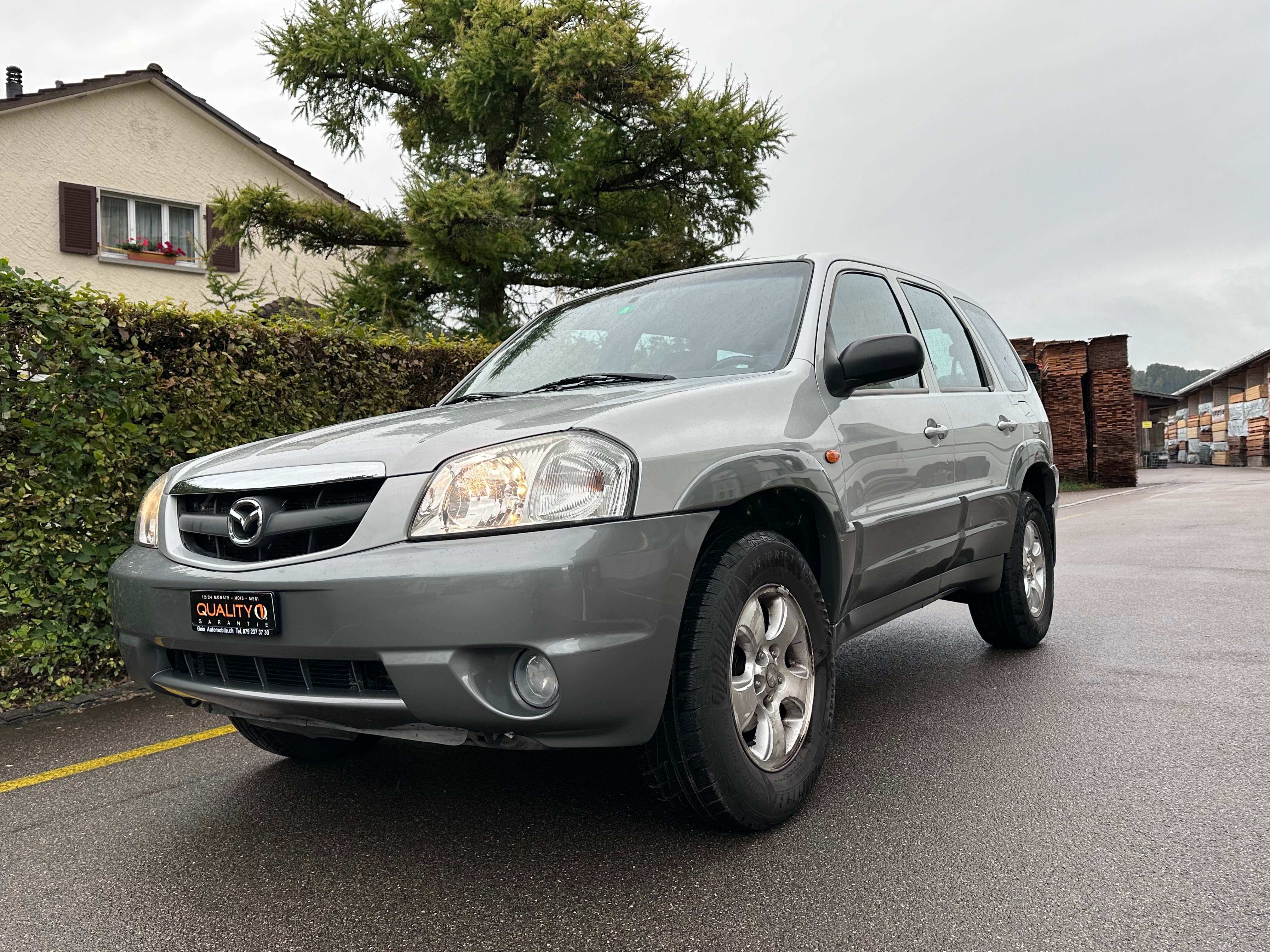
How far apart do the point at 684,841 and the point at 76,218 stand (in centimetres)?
1686

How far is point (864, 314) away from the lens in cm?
386

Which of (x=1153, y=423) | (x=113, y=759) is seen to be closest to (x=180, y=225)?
(x=113, y=759)

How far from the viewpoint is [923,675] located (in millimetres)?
4660

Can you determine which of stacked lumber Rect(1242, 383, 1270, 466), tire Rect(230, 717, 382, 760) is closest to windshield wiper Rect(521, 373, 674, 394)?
tire Rect(230, 717, 382, 760)

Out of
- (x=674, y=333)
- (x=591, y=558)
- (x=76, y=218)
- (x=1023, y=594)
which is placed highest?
(x=76, y=218)

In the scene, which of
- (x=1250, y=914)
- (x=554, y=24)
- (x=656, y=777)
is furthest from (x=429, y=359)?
(x=554, y=24)

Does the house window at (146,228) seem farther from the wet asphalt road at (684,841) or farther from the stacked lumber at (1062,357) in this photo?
the stacked lumber at (1062,357)

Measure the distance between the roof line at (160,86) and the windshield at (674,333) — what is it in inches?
463

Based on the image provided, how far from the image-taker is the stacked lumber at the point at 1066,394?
24547 mm

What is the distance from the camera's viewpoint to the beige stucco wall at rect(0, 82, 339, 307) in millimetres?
15781

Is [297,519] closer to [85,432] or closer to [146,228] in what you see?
[85,432]

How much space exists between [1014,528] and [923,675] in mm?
839

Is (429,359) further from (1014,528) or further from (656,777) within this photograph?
(656,777)

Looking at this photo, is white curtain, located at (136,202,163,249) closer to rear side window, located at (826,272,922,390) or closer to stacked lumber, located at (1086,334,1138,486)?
rear side window, located at (826,272,922,390)
